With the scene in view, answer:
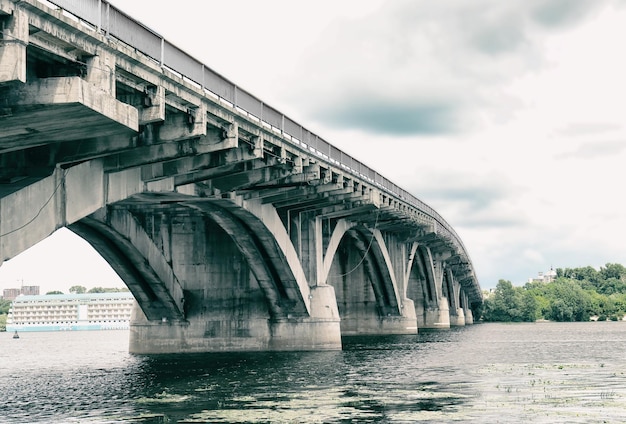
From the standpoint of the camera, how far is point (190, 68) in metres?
31.9

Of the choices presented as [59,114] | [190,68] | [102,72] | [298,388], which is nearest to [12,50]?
[59,114]

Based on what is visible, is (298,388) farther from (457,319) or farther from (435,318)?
(457,319)

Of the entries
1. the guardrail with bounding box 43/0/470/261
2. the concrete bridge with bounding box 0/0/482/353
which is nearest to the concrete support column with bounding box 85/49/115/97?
the concrete bridge with bounding box 0/0/482/353

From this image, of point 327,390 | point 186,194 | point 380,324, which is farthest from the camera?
point 380,324

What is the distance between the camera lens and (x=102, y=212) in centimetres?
4859

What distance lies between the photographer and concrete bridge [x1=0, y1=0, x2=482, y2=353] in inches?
936

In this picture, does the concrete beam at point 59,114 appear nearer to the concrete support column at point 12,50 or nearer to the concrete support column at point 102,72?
the concrete support column at point 102,72

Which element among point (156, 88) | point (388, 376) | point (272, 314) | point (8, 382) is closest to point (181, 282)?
point (272, 314)

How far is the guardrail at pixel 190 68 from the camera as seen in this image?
24.7 metres

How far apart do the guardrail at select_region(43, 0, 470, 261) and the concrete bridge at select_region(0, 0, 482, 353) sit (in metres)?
0.08

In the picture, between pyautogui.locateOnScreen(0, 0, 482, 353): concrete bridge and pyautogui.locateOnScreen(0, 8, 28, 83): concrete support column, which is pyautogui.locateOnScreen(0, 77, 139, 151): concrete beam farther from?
pyautogui.locateOnScreen(0, 8, 28, 83): concrete support column

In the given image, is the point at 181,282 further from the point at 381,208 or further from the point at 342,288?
the point at 342,288

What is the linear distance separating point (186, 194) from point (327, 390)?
44.3 feet

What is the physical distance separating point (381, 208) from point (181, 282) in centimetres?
1815
